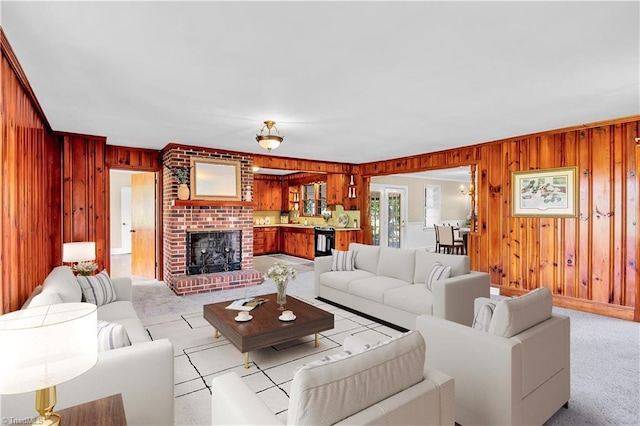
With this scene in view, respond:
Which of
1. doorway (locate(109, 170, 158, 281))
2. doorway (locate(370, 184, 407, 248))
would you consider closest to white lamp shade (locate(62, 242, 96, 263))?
doorway (locate(109, 170, 158, 281))

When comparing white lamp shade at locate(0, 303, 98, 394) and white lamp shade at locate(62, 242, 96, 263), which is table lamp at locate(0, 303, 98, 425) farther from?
white lamp shade at locate(62, 242, 96, 263)

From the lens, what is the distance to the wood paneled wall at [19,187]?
226cm

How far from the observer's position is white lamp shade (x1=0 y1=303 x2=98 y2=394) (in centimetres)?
104

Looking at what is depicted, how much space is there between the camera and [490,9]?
72.7 inches

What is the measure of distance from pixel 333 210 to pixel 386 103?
5079 mm

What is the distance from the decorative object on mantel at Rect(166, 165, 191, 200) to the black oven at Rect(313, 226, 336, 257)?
3518mm

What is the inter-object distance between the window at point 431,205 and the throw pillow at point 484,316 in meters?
8.89

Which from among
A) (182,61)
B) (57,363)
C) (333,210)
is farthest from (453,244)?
(57,363)

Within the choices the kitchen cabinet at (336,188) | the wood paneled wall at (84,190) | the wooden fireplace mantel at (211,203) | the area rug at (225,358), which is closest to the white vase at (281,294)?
the area rug at (225,358)

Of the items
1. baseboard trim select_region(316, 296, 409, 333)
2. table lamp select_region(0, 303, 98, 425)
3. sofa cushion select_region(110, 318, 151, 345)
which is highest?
table lamp select_region(0, 303, 98, 425)

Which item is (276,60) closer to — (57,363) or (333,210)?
(57,363)

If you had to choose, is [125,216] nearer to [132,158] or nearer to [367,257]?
[132,158]

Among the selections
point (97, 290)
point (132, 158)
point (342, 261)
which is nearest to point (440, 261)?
point (342, 261)

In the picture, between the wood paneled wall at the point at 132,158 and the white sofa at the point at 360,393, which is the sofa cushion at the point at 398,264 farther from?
the wood paneled wall at the point at 132,158
